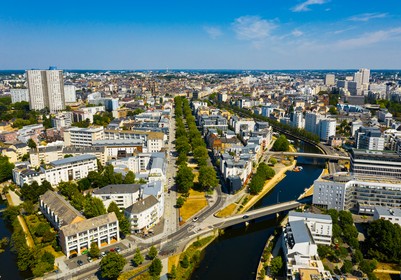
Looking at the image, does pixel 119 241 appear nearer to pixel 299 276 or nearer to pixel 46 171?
pixel 299 276

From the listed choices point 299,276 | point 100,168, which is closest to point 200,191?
point 100,168

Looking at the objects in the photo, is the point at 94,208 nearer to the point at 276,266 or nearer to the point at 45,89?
the point at 276,266

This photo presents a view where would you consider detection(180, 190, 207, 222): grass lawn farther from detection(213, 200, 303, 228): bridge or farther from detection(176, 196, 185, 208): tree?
detection(213, 200, 303, 228): bridge

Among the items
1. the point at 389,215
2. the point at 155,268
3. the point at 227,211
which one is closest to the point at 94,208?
the point at 155,268

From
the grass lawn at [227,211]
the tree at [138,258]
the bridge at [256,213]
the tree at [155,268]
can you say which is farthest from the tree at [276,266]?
the tree at [138,258]

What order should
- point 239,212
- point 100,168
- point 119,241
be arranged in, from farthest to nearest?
point 100,168 < point 239,212 < point 119,241

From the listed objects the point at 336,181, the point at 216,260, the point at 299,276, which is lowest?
the point at 216,260

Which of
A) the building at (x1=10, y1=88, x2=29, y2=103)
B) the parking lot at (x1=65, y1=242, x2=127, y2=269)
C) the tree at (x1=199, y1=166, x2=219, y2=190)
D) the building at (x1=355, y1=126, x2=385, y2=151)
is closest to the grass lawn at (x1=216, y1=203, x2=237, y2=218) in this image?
the tree at (x1=199, y1=166, x2=219, y2=190)

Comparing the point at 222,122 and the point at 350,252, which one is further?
the point at 222,122
